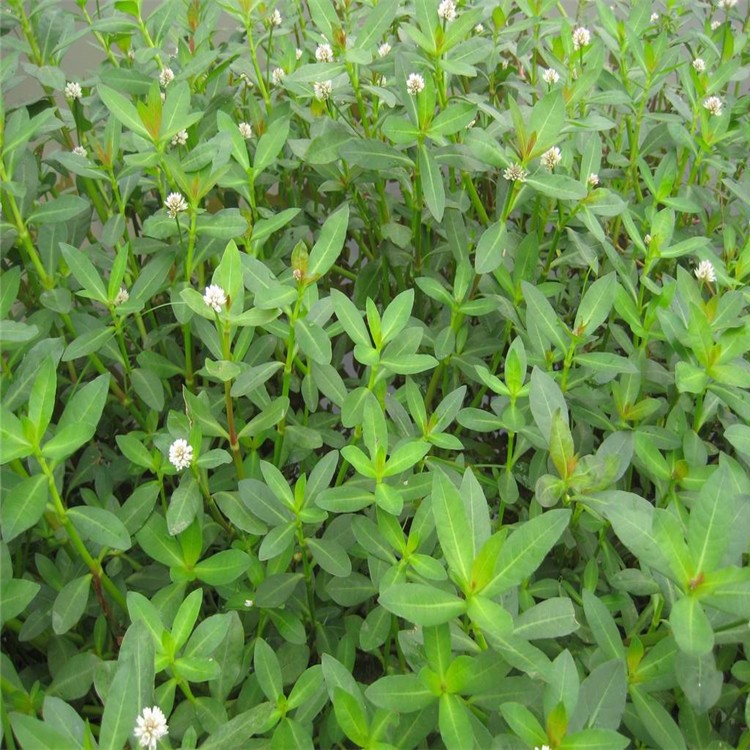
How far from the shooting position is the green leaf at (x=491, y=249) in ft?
3.38

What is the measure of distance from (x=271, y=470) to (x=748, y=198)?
80 centimetres

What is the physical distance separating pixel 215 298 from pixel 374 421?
205mm

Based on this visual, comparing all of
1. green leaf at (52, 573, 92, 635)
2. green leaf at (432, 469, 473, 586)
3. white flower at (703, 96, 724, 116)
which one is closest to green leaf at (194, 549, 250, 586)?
green leaf at (52, 573, 92, 635)

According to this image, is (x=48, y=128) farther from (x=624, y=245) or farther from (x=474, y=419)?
(x=624, y=245)

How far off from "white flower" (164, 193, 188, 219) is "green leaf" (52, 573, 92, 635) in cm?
45

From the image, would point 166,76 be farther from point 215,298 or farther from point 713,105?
point 713,105

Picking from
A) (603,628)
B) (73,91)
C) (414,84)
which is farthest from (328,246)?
(73,91)

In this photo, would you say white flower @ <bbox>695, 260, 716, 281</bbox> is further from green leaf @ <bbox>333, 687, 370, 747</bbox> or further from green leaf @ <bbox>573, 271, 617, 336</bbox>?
green leaf @ <bbox>333, 687, 370, 747</bbox>

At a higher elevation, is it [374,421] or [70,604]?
[374,421]

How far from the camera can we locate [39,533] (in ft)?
3.07

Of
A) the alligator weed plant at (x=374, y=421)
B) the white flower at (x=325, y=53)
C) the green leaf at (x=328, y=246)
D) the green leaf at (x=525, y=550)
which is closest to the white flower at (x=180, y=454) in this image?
the alligator weed plant at (x=374, y=421)

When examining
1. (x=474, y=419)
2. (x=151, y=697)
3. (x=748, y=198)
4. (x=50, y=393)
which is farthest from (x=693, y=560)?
(x=748, y=198)

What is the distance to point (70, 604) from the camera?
89cm

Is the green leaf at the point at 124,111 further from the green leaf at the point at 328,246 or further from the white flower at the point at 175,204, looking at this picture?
the green leaf at the point at 328,246
